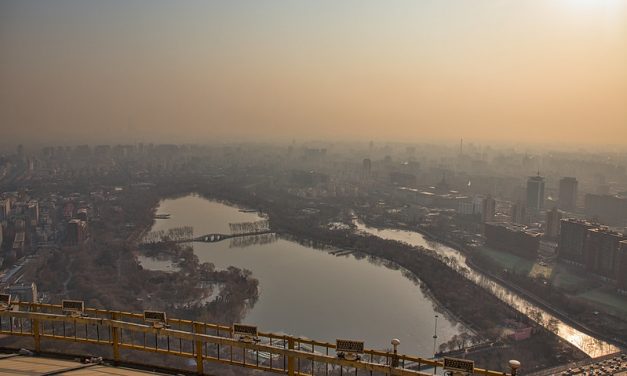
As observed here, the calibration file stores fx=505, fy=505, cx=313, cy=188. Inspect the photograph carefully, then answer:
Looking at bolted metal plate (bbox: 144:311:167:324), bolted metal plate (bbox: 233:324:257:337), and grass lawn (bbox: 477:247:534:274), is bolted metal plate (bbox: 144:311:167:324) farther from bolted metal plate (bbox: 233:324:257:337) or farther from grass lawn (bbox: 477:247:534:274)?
grass lawn (bbox: 477:247:534:274)

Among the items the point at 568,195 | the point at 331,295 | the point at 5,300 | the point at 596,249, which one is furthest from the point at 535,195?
the point at 5,300

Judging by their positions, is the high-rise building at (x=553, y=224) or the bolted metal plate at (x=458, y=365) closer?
the bolted metal plate at (x=458, y=365)

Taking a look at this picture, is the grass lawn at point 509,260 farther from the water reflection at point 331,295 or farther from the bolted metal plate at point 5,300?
the bolted metal plate at point 5,300

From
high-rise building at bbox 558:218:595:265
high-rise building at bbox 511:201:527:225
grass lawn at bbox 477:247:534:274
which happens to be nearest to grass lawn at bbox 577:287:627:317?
grass lawn at bbox 477:247:534:274

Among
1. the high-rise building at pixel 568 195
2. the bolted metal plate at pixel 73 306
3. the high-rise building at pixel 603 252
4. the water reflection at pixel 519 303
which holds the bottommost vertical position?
the water reflection at pixel 519 303

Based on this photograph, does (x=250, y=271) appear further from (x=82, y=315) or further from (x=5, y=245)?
(x=82, y=315)

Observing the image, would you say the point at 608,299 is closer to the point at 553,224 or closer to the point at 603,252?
the point at 603,252

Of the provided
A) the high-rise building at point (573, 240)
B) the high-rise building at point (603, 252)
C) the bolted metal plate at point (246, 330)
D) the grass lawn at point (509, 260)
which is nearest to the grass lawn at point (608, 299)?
the high-rise building at point (603, 252)
